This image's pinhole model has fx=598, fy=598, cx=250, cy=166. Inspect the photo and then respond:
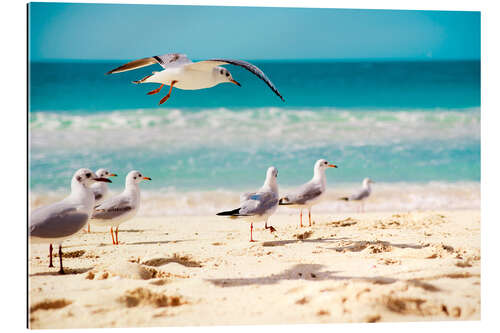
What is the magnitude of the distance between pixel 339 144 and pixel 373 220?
3.84ft

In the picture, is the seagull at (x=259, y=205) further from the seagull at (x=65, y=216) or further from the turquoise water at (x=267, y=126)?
the seagull at (x=65, y=216)

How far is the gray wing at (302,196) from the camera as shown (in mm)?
5184

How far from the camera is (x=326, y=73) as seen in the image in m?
7.09

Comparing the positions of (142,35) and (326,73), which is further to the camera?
(326,73)

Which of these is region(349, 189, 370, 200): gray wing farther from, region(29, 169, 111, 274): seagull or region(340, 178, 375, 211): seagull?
region(29, 169, 111, 274): seagull

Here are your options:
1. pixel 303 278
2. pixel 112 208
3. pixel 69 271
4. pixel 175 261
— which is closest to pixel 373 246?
pixel 303 278

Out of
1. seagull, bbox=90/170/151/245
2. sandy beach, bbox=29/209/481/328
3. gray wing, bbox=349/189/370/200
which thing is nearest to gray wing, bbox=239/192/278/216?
sandy beach, bbox=29/209/481/328

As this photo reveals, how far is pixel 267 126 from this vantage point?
6855mm

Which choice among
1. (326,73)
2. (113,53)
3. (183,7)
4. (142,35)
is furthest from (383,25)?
(326,73)

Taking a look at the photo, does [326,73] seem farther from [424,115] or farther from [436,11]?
[436,11]

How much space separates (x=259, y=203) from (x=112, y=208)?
1167 millimetres

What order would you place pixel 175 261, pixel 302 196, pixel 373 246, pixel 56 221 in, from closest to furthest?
pixel 56 221 → pixel 175 261 → pixel 373 246 → pixel 302 196

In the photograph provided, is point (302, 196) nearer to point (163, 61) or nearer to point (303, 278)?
point (303, 278)
